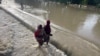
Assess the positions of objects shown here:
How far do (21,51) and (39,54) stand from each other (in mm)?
949

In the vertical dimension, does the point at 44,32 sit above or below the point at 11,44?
above

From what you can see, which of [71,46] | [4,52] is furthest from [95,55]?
[4,52]

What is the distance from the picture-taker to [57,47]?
1162 centimetres

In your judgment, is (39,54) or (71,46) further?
(71,46)

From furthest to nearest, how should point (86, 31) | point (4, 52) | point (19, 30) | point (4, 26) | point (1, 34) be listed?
point (86, 31) < point (4, 26) < point (19, 30) < point (1, 34) < point (4, 52)

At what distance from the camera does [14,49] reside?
34.6ft

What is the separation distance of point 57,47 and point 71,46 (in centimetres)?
90

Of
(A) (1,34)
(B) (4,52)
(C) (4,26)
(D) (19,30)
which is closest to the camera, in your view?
(B) (4,52)

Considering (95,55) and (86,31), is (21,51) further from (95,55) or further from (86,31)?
(86,31)

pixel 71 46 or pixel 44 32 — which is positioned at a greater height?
pixel 44 32

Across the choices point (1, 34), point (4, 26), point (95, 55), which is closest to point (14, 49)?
point (1, 34)

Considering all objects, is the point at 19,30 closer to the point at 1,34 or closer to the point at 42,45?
the point at 1,34

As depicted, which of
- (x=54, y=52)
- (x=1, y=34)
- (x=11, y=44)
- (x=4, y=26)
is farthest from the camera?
(x=4, y=26)

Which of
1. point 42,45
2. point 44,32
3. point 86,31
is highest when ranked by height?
point 44,32
